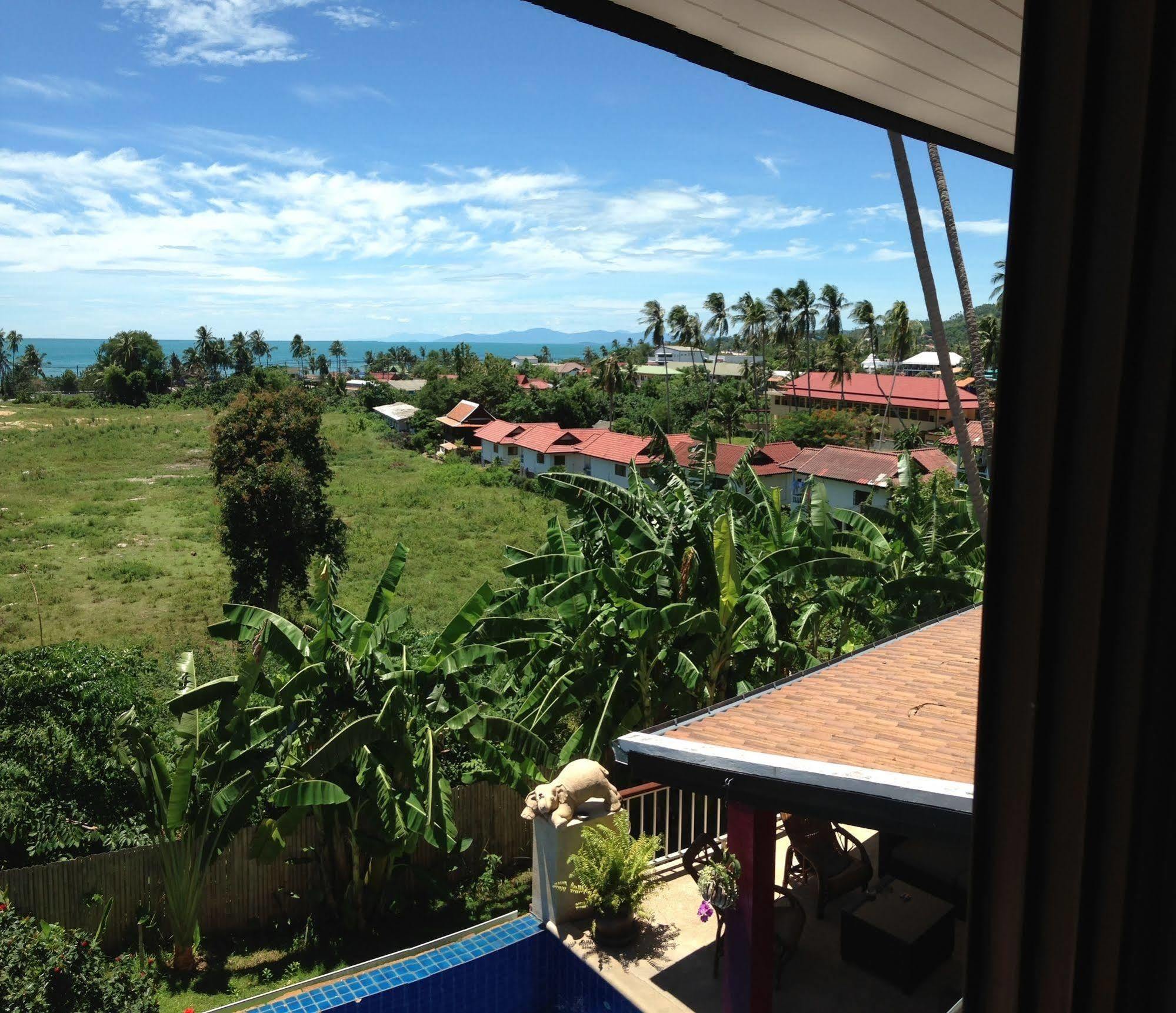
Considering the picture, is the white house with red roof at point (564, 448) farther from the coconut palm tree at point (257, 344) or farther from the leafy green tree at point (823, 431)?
the coconut palm tree at point (257, 344)

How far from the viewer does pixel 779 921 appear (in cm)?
659

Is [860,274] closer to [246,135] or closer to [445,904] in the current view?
[445,904]

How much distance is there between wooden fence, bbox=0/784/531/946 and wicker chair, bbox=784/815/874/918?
4.54 metres

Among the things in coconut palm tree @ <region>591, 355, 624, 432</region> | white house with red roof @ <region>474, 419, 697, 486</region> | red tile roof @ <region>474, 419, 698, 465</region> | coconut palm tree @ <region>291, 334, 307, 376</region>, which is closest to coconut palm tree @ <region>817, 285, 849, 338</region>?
coconut palm tree @ <region>591, 355, 624, 432</region>

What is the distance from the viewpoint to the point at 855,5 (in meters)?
1.97

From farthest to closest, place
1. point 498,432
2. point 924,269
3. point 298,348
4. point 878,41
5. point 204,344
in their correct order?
1. point 298,348
2. point 204,344
3. point 498,432
4. point 924,269
5. point 878,41

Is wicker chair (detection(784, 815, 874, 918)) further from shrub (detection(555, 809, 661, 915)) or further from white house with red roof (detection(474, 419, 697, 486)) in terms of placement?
white house with red roof (detection(474, 419, 697, 486))

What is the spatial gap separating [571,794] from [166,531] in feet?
106

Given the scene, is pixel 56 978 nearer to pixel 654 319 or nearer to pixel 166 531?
pixel 166 531

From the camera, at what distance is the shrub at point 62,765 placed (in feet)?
31.1

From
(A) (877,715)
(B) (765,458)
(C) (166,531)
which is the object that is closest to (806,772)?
(A) (877,715)

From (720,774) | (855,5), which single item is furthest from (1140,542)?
(720,774)

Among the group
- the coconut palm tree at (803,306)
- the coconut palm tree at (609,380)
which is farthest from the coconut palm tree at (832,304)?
the coconut palm tree at (609,380)

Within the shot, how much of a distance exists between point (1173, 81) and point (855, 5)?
4.30ft
